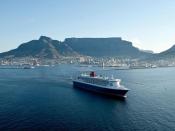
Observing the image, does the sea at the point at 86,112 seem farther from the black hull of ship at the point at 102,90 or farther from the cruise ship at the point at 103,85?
the cruise ship at the point at 103,85

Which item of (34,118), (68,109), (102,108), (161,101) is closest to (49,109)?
(68,109)

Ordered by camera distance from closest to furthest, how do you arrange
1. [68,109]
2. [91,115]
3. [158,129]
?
[158,129]
[91,115]
[68,109]

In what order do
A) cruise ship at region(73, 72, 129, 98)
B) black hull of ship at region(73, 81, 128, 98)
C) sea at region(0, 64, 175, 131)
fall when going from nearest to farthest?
sea at region(0, 64, 175, 131) < black hull of ship at region(73, 81, 128, 98) < cruise ship at region(73, 72, 129, 98)

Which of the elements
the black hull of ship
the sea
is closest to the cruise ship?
the black hull of ship

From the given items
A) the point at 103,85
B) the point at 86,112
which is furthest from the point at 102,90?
the point at 86,112

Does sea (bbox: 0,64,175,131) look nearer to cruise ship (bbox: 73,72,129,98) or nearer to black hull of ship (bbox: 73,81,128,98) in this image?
black hull of ship (bbox: 73,81,128,98)

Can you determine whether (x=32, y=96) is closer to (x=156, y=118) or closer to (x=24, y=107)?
(x=24, y=107)

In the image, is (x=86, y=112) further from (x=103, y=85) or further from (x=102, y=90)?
(x=103, y=85)

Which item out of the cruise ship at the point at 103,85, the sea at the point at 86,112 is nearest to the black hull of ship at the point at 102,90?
the cruise ship at the point at 103,85
